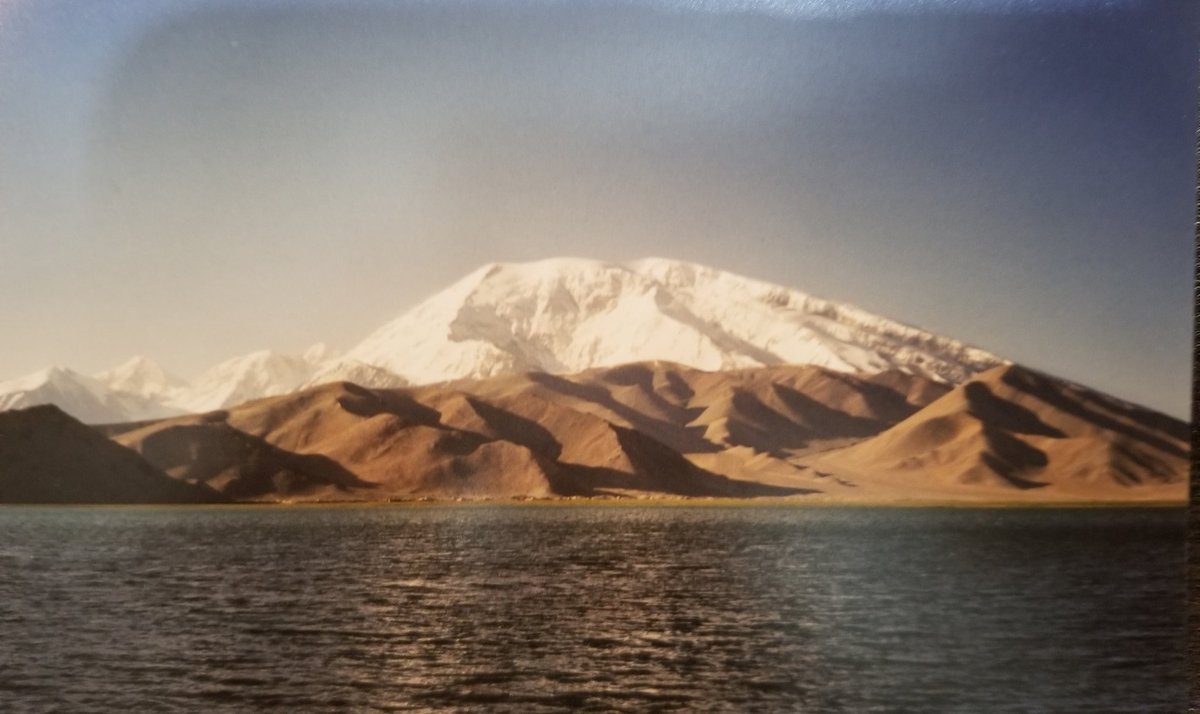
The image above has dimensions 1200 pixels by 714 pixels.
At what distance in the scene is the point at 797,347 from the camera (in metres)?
9.05

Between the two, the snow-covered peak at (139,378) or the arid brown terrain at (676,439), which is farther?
the arid brown terrain at (676,439)

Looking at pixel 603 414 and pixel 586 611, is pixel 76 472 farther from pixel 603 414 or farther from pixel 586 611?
pixel 586 611

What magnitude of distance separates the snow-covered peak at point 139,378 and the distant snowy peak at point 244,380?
0.13 m

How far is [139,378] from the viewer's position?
7.96m

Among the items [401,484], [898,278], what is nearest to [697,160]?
[898,278]

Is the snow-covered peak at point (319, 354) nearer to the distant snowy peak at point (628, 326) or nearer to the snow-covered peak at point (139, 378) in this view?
the distant snowy peak at point (628, 326)

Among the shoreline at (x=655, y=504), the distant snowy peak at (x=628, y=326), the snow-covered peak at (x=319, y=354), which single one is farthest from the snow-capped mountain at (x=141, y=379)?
the distant snowy peak at (x=628, y=326)

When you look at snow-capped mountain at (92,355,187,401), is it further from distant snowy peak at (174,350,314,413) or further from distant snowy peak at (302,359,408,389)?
distant snowy peak at (302,359,408,389)

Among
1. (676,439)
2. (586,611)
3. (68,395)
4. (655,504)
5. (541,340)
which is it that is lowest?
(586,611)

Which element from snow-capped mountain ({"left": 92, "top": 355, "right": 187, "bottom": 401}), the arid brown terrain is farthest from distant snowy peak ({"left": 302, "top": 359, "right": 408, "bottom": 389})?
snow-capped mountain ({"left": 92, "top": 355, "right": 187, "bottom": 401})

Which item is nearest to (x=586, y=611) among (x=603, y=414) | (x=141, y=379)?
(x=603, y=414)

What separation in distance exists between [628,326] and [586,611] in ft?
6.84

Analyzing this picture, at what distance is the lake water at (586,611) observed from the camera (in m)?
6.44

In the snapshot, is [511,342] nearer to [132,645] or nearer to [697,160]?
[697,160]
